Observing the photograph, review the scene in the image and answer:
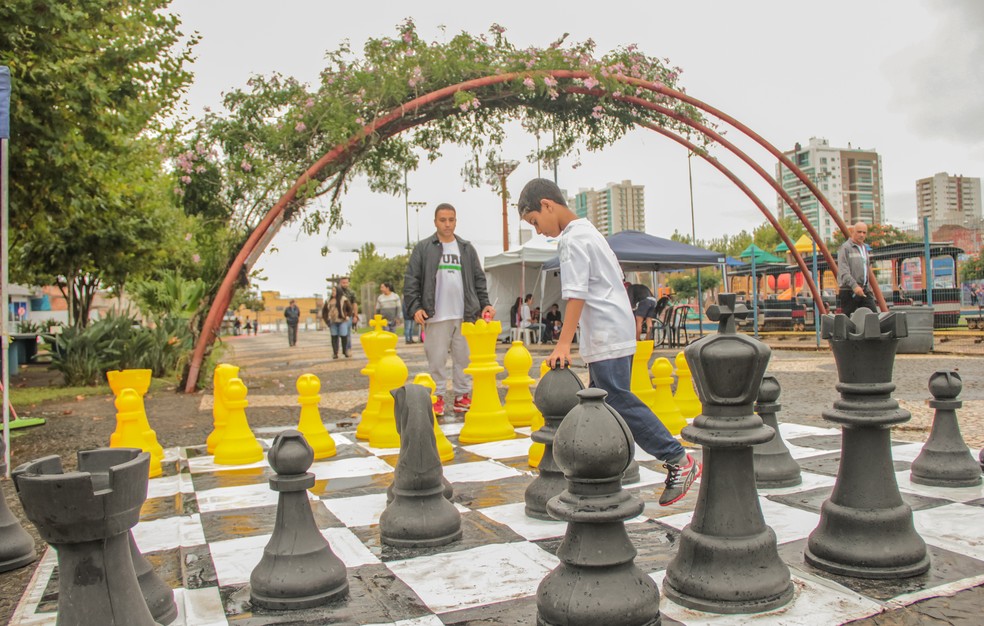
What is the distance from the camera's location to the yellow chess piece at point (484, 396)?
430 centimetres

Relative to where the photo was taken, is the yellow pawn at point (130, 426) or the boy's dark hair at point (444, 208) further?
the boy's dark hair at point (444, 208)

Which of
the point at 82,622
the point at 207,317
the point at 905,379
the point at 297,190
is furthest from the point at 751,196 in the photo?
the point at 82,622

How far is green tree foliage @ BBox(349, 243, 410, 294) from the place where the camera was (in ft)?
184

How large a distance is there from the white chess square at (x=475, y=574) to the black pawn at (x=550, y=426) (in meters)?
0.32

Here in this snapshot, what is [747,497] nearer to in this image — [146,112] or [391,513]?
[391,513]

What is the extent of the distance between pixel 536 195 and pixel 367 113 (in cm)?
496

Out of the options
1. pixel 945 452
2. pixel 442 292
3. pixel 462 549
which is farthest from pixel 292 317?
pixel 945 452

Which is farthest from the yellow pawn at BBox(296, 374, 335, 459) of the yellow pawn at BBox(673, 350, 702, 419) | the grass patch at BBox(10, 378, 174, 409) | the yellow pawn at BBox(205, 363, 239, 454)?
the grass patch at BBox(10, 378, 174, 409)

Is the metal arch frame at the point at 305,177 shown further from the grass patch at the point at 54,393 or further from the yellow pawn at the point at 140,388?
the yellow pawn at the point at 140,388

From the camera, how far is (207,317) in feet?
24.5

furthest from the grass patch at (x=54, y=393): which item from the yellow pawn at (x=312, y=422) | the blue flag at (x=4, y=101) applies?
the yellow pawn at (x=312, y=422)

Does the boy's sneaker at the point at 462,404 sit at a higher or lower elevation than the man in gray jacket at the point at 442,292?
lower

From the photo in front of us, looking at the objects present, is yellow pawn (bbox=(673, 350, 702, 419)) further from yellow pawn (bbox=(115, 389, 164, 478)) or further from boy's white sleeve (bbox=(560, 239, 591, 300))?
yellow pawn (bbox=(115, 389, 164, 478))

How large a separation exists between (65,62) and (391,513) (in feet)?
15.6
